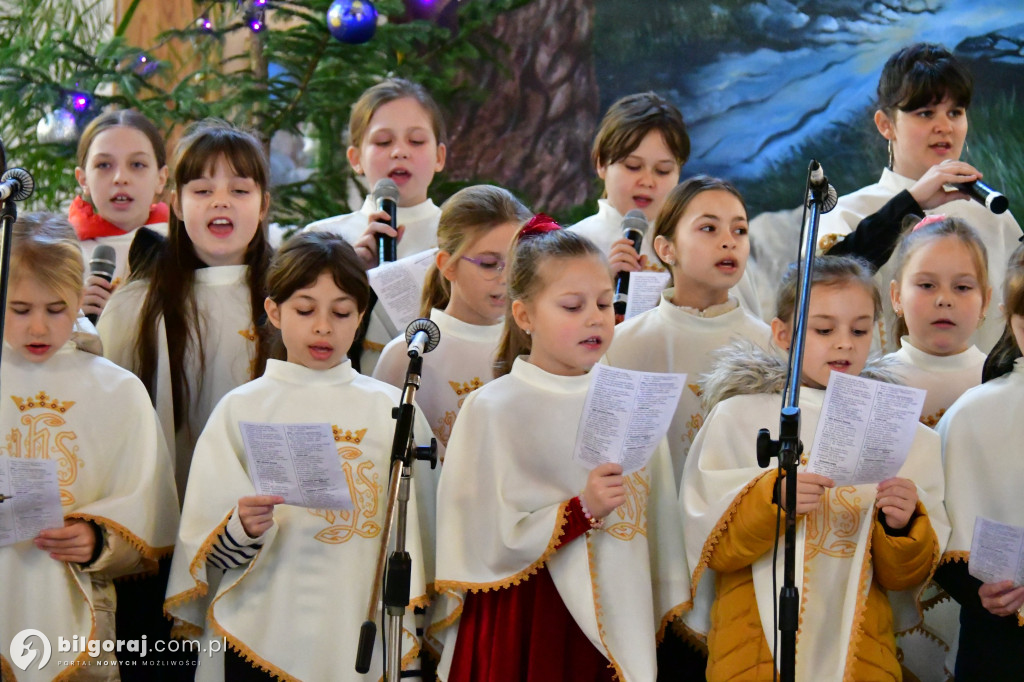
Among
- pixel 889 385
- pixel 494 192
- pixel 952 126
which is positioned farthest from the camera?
pixel 952 126

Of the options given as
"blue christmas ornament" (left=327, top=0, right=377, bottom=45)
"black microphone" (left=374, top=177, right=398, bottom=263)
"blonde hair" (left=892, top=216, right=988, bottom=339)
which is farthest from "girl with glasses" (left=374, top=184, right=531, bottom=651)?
"blue christmas ornament" (left=327, top=0, right=377, bottom=45)

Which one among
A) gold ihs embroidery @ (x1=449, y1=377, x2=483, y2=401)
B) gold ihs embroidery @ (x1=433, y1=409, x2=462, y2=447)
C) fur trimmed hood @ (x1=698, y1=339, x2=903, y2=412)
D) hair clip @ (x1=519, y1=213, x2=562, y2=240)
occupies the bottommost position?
gold ihs embroidery @ (x1=433, y1=409, x2=462, y2=447)

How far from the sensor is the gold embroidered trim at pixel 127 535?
3.51m

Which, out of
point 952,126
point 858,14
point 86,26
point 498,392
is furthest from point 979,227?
point 86,26

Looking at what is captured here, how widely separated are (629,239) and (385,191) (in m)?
1.01

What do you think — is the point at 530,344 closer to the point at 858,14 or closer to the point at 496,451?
the point at 496,451

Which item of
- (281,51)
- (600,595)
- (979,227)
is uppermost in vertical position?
(281,51)

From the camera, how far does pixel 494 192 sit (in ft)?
14.0

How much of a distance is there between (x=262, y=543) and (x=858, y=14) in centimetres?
418

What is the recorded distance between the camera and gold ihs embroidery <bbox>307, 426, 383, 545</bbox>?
11.3ft

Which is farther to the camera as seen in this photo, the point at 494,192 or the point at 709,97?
the point at 709,97
